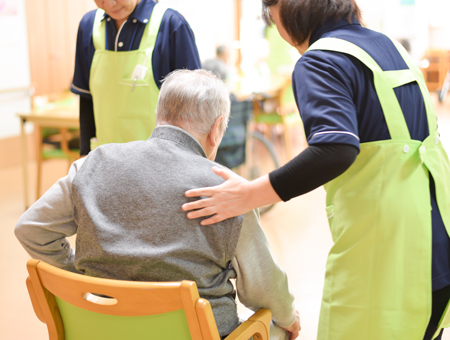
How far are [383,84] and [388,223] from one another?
0.98 ft

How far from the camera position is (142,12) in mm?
1876

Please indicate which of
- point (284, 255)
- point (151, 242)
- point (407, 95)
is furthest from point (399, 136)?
point (284, 255)

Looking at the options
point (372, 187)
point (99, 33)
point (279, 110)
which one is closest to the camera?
point (372, 187)

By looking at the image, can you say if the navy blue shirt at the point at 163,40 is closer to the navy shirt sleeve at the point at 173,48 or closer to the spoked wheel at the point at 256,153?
the navy shirt sleeve at the point at 173,48

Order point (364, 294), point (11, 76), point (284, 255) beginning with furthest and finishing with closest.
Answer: point (11, 76) < point (284, 255) < point (364, 294)

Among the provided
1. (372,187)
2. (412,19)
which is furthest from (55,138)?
(412,19)

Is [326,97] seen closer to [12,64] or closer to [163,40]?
[163,40]

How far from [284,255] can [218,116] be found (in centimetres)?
203

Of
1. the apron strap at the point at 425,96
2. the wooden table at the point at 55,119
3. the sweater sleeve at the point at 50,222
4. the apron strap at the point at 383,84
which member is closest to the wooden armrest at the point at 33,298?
the sweater sleeve at the point at 50,222

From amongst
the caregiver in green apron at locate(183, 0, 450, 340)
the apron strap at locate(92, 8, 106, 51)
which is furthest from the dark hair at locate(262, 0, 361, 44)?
the apron strap at locate(92, 8, 106, 51)

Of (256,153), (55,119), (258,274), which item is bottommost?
(256,153)

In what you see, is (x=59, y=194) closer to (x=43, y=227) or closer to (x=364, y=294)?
(x=43, y=227)

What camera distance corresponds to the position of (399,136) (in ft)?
3.51

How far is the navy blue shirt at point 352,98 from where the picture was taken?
3.17ft
